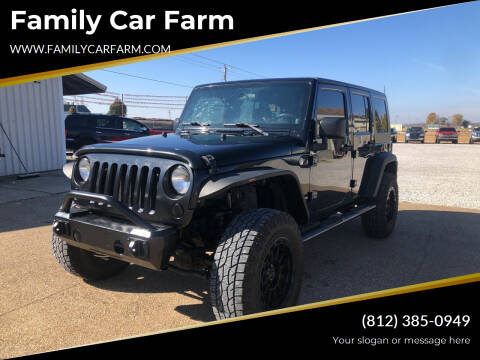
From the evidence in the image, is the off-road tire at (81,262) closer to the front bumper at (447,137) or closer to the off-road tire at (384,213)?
the off-road tire at (384,213)

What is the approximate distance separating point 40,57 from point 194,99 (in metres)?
5.92

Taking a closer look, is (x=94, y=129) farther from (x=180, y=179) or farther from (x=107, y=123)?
(x=180, y=179)

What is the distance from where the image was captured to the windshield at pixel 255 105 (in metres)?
3.63

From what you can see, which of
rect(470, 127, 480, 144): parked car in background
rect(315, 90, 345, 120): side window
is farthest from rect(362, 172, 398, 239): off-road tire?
rect(470, 127, 480, 144): parked car in background

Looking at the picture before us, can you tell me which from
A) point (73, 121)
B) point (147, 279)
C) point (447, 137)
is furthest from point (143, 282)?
point (447, 137)

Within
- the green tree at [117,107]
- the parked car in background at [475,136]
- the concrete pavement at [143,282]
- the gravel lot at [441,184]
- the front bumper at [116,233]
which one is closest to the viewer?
the front bumper at [116,233]

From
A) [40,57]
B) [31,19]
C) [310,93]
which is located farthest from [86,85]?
[310,93]

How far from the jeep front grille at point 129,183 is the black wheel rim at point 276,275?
3.00 feet

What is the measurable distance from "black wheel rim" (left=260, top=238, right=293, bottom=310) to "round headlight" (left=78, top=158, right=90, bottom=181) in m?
1.63

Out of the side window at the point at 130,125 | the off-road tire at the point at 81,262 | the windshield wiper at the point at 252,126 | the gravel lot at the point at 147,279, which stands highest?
the windshield wiper at the point at 252,126

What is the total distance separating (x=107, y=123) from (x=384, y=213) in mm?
11102

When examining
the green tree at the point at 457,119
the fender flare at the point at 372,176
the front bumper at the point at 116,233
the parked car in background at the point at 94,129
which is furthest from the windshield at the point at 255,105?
the green tree at the point at 457,119

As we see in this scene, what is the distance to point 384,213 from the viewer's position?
5.07m

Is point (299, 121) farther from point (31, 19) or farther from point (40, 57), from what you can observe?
point (40, 57)
